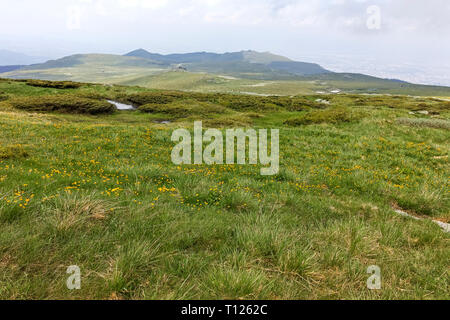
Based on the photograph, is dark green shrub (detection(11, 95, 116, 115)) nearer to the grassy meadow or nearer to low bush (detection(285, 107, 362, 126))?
the grassy meadow

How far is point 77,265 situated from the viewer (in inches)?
129

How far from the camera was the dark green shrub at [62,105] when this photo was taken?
103ft

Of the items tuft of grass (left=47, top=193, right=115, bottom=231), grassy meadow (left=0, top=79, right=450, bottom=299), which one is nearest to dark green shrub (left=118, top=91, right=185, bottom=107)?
grassy meadow (left=0, top=79, right=450, bottom=299)

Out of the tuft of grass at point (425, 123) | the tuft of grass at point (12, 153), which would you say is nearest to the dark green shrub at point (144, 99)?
the tuft of grass at point (12, 153)

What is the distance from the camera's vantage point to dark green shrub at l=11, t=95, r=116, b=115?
103ft

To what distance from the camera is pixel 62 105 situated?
32500mm

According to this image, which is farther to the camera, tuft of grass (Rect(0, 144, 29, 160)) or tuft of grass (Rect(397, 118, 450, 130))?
tuft of grass (Rect(397, 118, 450, 130))

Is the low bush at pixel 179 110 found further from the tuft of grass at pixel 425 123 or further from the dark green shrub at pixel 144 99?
the tuft of grass at pixel 425 123

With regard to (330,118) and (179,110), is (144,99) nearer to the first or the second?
(179,110)

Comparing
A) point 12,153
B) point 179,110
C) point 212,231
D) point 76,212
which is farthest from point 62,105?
point 212,231

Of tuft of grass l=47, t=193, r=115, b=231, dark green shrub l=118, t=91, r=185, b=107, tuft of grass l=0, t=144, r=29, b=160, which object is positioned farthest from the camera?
dark green shrub l=118, t=91, r=185, b=107

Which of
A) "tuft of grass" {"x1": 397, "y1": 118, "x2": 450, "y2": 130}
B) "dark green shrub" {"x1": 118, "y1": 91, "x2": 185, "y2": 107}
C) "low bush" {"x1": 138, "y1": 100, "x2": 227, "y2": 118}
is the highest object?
"dark green shrub" {"x1": 118, "y1": 91, "x2": 185, "y2": 107}

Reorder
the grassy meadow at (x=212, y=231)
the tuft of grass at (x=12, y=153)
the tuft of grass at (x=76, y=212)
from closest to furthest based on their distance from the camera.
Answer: the grassy meadow at (x=212, y=231)
the tuft of grass at (x=76, y=212)
the tuft of grass at (x=12, y=153)
